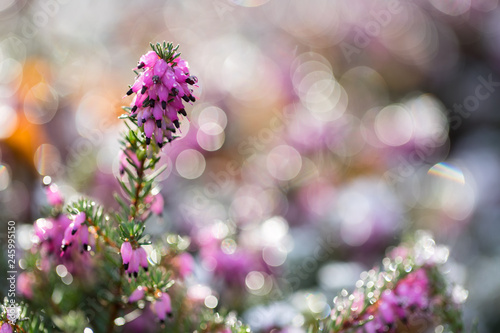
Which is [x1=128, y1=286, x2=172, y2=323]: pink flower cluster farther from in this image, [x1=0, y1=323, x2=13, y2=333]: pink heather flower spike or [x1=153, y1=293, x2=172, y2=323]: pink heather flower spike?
[x1=0, y1=323, x2=13, y2=333]: pink heather flower spike

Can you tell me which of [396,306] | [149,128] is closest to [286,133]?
[396,306]

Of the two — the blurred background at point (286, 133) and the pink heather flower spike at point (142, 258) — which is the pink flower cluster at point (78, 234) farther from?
the blurred background at point (286, 133)

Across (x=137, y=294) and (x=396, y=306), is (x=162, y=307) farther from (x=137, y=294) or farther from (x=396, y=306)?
(x=396, y=306)

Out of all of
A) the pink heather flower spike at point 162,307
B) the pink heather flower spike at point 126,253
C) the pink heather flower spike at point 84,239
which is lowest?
the pink heather flower spike at point 162,307

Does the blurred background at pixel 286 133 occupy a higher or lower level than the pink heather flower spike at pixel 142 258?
lower

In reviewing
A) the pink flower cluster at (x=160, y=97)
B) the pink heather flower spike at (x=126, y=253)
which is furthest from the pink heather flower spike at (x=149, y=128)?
the pink heather flower spike at (x=126, y=253)

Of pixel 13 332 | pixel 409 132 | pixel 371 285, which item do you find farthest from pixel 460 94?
pixel 13 332
